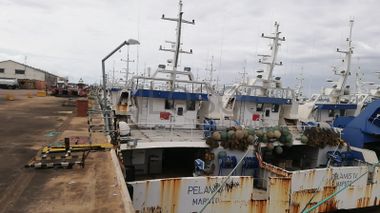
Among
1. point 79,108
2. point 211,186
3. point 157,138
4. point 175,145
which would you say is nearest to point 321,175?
point 211,186

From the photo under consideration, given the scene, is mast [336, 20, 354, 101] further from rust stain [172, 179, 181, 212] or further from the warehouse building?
the warehouse building

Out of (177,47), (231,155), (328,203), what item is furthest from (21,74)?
(328,203)

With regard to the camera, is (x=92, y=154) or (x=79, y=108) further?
(x=79, y=108)

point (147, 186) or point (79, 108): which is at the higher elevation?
point (79, 108)

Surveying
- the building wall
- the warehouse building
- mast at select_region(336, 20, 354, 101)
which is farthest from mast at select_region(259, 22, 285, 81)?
the building wall

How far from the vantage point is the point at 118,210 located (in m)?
5.18

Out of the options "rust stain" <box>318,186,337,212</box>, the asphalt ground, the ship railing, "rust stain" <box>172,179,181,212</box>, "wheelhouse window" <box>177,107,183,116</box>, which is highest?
"wheelhouse window" <box>177,107,183,116</box>

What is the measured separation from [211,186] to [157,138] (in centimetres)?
408

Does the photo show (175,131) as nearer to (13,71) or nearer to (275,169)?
(275,169)

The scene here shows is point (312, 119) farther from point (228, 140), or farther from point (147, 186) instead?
point (147, 186)

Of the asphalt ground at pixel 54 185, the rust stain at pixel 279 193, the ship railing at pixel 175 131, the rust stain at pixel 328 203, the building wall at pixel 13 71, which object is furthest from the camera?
the building wall at pixel 13 71

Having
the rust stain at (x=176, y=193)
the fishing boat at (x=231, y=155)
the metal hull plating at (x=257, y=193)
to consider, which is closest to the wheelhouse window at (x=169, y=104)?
the fishing boat at (x=231, y=155)

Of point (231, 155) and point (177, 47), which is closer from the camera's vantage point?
point (231, 155)

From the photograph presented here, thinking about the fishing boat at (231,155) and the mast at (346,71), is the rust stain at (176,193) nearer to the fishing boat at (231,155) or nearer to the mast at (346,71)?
the fishing boat at (231,155)
